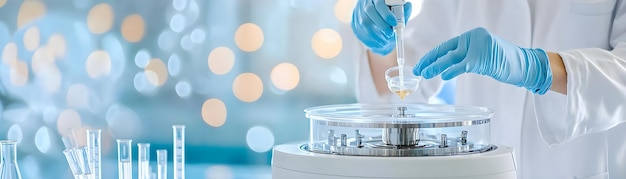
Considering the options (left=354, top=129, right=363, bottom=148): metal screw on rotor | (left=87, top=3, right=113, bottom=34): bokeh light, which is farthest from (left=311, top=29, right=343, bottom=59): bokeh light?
(left=354, top=129, right=363, bottom=148): metal screw on rotor

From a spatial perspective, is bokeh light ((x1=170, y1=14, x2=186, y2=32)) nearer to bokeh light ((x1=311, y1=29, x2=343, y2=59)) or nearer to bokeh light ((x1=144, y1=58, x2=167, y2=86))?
bokeh light ((x1=144, y1=58, x2=167, y2=86))

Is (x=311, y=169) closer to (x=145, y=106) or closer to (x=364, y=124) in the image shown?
(x=364, y=124)

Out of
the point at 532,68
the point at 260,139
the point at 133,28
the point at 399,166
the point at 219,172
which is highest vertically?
the point at 133,28

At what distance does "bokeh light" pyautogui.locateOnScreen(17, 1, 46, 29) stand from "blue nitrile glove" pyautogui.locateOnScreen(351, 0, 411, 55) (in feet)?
4.61

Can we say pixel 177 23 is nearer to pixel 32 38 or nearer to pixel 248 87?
pixel 248 87

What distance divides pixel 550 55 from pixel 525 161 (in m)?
0.35

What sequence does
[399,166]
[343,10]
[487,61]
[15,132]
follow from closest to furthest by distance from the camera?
[399,166] < [487,61] < [343,10] < [15,132]

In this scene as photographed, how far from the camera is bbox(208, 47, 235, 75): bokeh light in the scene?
2.32 m

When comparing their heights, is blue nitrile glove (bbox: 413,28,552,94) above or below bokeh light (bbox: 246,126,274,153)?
above

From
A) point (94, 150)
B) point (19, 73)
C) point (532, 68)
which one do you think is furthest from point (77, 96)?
point (532, 68)

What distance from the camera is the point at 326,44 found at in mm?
2279

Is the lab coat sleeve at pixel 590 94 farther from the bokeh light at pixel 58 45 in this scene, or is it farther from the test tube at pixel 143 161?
the bokeh light at pixel 58 45

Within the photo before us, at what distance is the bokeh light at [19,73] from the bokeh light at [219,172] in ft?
2.27

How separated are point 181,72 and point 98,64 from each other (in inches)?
11.4
